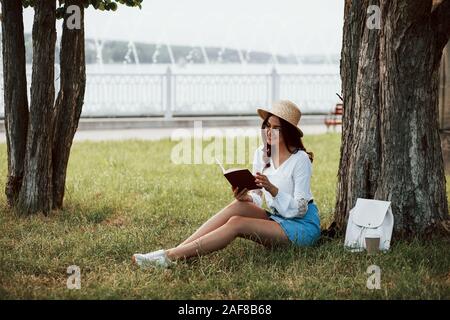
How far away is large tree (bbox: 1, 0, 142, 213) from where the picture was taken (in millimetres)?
8477

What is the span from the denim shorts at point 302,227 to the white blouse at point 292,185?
2.3 inches

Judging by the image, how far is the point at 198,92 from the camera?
2014cm

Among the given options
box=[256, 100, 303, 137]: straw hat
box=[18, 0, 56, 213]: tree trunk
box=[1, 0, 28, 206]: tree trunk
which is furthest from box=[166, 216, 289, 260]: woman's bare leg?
box=[1, 0, 28, 206]: tree trunk

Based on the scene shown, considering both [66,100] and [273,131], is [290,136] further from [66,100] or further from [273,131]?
[66,100]

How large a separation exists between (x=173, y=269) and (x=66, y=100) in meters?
3.05

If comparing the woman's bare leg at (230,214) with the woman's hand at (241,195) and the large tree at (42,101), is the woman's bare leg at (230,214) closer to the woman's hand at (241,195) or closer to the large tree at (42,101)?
the woman's hand at (241,195)

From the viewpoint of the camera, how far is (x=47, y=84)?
8.51 meters

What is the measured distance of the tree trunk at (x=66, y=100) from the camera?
28.3 ft

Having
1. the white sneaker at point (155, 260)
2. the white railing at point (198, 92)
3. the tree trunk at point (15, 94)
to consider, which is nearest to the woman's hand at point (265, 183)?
the white sneaker at point (155, 260)

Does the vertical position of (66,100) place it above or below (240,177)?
above

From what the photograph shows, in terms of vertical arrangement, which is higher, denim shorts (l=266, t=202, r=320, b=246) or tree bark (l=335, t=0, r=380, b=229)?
tree bark (l=335, t=0, r=380, b=229)

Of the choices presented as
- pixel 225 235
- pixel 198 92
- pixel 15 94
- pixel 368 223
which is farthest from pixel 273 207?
pixel 198 92

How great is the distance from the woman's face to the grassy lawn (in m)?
0.84

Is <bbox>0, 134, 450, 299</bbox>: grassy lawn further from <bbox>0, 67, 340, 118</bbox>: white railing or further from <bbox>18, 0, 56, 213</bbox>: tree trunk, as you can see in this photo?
<bbox>0, 67, 340, 118</bbox>: white railing
